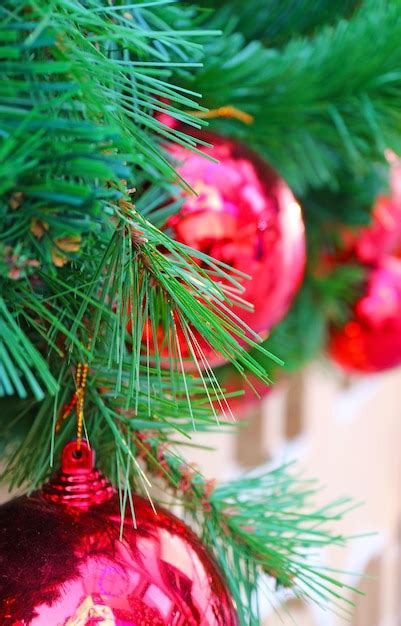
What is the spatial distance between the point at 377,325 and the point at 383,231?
0.24ft

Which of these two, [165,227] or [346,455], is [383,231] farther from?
[346,455]

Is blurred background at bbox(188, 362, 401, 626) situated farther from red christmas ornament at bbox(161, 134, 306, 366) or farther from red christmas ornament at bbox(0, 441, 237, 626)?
red christmas ornament at bbox(0, 441, 237, 626)

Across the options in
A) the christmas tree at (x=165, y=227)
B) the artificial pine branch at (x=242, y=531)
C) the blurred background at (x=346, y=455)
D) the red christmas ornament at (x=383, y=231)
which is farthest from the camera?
the blurred background at (x=346, y=455)

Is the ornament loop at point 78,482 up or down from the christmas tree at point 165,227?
down

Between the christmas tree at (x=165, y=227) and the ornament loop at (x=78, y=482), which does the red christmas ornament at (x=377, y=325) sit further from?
Answer: the ornament loop at (x=78, y=482)

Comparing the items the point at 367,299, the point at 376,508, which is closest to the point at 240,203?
the point at 367,299

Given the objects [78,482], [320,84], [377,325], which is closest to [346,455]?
[377,325]

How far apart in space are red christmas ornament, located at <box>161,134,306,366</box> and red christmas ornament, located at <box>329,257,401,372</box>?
0.24 metres

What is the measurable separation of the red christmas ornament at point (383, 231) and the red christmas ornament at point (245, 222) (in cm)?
Answer: 23

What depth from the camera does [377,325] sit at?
613mm

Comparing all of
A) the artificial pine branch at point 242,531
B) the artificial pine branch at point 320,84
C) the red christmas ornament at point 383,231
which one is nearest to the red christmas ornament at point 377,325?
the red christmas ornament at point 383,231

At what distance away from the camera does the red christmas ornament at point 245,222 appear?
0.33 metres

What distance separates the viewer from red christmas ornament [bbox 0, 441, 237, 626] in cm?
22

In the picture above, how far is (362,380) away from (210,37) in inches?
37.6
